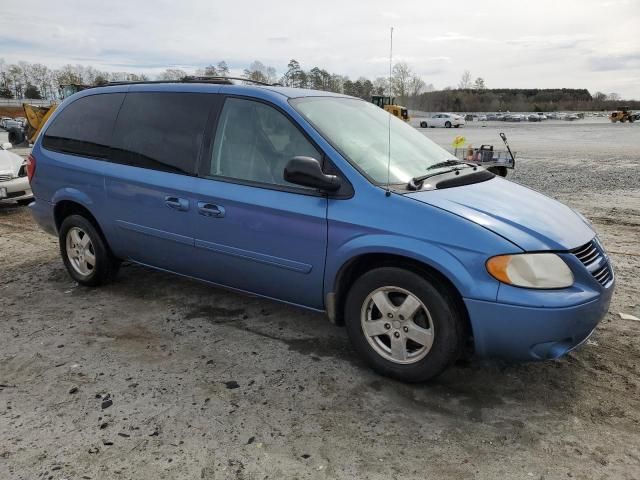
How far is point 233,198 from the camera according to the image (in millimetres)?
3758

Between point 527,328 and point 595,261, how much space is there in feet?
2.40

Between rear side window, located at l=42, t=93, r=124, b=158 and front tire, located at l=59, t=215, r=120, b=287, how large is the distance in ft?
2.14

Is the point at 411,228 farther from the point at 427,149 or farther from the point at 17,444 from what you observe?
the point at 17,444

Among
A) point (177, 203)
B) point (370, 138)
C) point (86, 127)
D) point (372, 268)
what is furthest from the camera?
point (86, 127)

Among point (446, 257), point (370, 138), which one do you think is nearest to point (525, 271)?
point (446, 257)

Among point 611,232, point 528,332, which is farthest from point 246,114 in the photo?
point 611,232

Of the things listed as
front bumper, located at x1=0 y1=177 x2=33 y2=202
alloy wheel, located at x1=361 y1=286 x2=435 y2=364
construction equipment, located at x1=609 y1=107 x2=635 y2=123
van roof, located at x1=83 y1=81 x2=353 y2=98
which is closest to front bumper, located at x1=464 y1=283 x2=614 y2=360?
alloy wheel, located at x1=361 y1=286 x2=435 y2=364

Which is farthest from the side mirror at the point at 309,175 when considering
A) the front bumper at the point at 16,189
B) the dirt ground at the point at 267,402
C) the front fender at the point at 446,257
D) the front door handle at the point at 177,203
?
the front bumper at the point at 16,189

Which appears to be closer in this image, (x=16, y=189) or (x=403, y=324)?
(x=403, y=324)

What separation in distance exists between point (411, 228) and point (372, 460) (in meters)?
1.28

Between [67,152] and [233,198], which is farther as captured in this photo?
[67,152]

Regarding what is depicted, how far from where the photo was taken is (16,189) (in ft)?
29.1

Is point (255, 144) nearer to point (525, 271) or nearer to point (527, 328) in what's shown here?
point (525, 271)

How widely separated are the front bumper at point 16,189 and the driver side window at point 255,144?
250 inches
